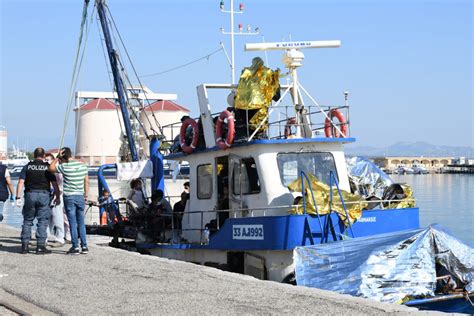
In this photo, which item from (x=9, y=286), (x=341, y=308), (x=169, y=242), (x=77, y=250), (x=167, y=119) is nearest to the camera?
(x=341, y=308)

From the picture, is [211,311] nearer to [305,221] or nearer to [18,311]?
[18,311]

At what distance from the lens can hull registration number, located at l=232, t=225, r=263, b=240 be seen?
39.3 ft

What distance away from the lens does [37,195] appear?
444 inches

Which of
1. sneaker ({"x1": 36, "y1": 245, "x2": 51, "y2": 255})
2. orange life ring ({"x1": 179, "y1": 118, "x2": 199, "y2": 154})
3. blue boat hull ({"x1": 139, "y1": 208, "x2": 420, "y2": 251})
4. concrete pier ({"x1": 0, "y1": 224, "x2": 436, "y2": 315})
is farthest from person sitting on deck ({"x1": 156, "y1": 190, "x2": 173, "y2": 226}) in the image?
concrete pier ({"x1": 0, "y1": 224, "x2": 436, "y2": 315})

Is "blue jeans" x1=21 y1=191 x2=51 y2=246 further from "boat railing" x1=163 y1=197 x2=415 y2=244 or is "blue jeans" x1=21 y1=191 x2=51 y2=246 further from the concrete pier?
"boat railing" x1=163 y1=197 x2=415 y2=244

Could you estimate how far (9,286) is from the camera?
8.78 m

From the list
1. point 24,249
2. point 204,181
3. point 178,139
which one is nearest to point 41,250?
point 24,249

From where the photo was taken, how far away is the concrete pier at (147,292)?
7.38 metres

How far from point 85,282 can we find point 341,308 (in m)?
3.32

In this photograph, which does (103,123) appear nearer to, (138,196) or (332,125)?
(138,196)

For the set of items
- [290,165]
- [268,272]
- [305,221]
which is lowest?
[268,272]

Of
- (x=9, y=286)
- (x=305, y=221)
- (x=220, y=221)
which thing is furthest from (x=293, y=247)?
(x=9, y=286)

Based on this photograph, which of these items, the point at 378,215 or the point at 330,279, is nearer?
the point at 330,279

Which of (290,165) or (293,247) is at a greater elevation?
(290,165)
